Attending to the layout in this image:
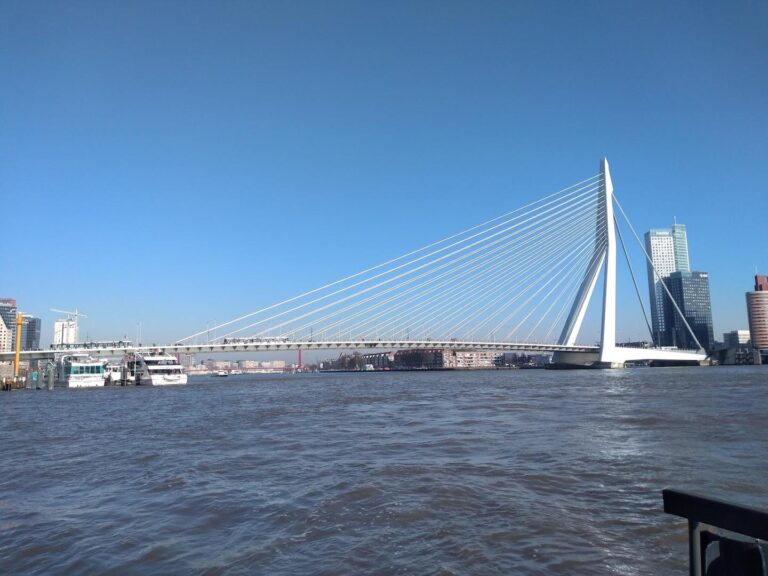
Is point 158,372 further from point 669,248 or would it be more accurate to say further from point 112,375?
point 669,248

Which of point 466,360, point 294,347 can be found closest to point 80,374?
point 294,347

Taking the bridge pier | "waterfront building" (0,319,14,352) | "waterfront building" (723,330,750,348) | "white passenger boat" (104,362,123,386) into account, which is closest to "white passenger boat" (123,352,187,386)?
"white passenger boat" (104,362,123,386)

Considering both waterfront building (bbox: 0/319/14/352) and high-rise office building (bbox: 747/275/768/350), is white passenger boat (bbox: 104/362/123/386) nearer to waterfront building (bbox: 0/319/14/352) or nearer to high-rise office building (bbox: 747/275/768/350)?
waterfront building (bbox: 0/319/14/352)

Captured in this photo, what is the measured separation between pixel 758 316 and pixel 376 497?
133m

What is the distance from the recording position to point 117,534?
435 cm

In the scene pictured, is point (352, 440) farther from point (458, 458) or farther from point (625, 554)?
point (625, 554)

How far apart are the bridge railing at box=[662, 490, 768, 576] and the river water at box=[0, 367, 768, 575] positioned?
1.99 metres

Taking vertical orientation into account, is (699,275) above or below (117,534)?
above

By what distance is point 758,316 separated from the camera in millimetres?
112562

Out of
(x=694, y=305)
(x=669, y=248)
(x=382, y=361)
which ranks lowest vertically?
(x=382, y=361)

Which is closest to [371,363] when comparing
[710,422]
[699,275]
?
[699,275]

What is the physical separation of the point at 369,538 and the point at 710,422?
30.2 feet

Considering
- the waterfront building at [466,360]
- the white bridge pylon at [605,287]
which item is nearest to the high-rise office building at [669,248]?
the waterfront building at [466,360]

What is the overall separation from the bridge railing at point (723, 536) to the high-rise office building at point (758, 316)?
5142 inches
